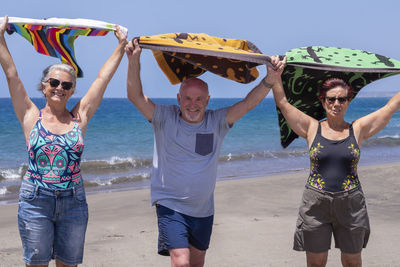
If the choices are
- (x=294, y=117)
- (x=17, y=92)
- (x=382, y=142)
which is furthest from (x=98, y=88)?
(x=382, y=142)

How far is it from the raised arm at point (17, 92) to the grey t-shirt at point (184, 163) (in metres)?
0.99

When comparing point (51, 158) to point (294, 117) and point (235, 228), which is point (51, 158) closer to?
point (294, 117)

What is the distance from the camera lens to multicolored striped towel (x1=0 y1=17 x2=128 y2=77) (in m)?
4.50

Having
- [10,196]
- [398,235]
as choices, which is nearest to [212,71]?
[398,235]

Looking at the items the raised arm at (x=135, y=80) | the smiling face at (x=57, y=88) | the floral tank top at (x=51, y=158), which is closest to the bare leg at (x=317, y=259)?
the raised arm at (x=135, y=80)

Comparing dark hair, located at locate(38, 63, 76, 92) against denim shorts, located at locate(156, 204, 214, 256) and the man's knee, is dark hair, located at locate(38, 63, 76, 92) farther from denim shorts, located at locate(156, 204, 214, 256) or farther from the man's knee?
the man's knee

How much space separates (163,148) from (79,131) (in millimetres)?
734

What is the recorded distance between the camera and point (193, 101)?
452 cm

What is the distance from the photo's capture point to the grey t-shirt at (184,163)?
14.6 ft

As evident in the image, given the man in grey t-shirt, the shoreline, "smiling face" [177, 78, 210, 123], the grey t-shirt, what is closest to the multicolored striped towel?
the man in grey t-shirt

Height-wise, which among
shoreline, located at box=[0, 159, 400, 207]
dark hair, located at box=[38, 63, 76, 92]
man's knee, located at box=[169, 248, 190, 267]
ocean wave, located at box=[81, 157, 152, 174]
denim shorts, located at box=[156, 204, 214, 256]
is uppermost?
dark hair, located at box=[38, 63, 76, 92]

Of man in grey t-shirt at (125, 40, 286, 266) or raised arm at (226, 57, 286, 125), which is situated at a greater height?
raised arm at (226, 57, 286, 125)

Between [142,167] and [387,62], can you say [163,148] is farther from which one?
[142,167]

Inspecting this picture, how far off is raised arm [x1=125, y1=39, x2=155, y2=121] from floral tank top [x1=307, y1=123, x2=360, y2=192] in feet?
4.62
